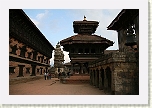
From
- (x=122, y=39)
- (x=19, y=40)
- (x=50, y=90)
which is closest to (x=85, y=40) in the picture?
(x=122, y=39)

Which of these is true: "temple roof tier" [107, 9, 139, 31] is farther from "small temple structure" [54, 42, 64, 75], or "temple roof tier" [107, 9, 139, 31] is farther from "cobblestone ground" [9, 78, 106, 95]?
"small temple structure" [54, 42, 64, 75]

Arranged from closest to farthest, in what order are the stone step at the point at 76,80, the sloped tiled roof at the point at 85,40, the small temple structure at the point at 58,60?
the stone step at the point at 76,80, the sloped tiled roof at the point at 85,40, the small temple structure at the point at 58,60

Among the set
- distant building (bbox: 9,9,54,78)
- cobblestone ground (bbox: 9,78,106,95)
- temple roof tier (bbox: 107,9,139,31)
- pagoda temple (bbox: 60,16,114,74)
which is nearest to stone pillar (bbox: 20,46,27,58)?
distant building (bbox: 9,9,54,78)

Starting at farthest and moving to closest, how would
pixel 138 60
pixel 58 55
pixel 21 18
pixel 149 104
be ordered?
pixel 58 55 → pixel 21 18 → pixel 138 60 → pixel 149 104

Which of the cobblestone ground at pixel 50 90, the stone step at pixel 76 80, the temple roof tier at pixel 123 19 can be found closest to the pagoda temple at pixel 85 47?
the stone step at pixel 76 80

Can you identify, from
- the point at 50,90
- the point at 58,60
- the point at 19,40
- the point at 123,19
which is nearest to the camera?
the point at 50,90

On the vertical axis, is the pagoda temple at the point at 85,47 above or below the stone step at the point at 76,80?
above

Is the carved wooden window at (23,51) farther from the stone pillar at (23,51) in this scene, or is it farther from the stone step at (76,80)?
the stone step at (76,80)

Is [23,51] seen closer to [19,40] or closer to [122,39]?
[19,40]

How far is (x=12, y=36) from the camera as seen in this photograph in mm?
16266
